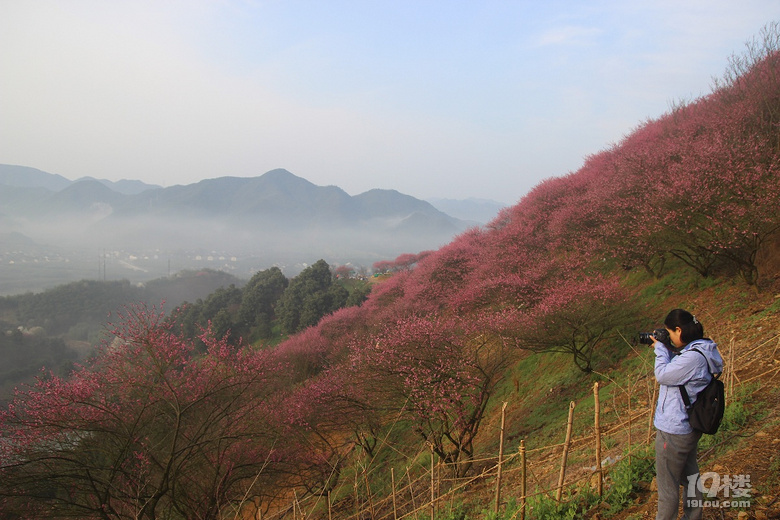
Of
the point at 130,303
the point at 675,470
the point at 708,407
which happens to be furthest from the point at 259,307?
the point at 708,407

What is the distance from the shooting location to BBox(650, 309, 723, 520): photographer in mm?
2955

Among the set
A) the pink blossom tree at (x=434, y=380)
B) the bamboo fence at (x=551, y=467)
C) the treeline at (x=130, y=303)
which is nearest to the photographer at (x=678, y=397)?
the bamboo fence at (x=551, y=467)

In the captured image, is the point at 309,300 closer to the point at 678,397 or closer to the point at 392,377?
the point at 392,377

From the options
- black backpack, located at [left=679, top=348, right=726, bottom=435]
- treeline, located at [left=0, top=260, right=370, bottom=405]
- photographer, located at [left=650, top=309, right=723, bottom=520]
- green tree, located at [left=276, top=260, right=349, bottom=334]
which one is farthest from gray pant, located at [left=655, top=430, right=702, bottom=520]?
green tree, located at [left=276, top=260, right=349, bottom=334]

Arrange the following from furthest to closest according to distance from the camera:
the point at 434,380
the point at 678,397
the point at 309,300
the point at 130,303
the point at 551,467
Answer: the point at 130,303, the point at 309,300, the point at 434,380, the point at 551,467, the point at 678,397

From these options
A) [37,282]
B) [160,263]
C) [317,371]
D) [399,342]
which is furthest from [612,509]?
[160,263]

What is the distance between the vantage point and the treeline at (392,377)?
695 centimetres

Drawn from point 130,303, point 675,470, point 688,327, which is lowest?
point 130,303

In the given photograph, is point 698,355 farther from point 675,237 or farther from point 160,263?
point 160,263

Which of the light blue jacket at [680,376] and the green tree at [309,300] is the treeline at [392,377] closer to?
the light blue jacket at [680,376]

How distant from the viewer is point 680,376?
9.80 ft

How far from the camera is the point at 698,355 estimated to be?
2.95m

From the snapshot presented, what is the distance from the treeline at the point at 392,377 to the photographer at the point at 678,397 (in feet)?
13.6

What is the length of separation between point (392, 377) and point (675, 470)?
7.23 m
